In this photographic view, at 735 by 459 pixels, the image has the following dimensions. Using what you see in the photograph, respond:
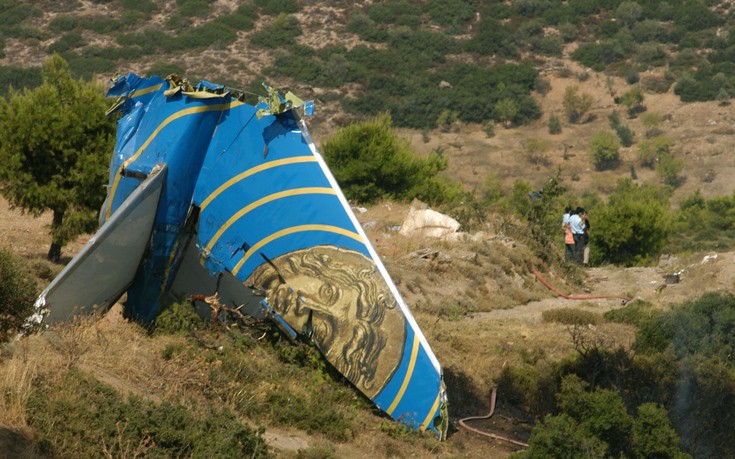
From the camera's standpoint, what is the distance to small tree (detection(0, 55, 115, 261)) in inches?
770

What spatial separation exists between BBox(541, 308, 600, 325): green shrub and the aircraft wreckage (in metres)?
7.42

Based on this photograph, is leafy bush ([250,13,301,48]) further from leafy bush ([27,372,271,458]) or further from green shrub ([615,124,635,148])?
leafy bush ([27,372,271,458])

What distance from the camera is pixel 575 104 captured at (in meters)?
89.4

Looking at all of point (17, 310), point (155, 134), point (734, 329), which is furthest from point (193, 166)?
point (734, 329)

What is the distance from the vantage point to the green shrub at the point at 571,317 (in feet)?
58.6

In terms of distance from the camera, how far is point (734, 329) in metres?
15.4

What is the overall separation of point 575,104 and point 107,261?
81.3 m

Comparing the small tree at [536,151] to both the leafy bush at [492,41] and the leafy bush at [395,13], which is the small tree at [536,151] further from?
the leafy bush at [395,13]

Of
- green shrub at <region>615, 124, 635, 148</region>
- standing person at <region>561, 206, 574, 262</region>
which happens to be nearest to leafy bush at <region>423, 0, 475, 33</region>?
green shrub at <region>615, 124, 635, 148</region>

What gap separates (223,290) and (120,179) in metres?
1.76

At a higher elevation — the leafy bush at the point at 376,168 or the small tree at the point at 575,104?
the leafy bush at the point at 376,168

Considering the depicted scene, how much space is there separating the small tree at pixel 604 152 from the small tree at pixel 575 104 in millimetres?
7853

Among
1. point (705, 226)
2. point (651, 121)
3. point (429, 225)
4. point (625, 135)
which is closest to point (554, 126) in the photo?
point (625, 135)

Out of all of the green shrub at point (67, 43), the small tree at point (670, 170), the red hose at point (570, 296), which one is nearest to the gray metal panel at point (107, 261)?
the red hose at point (570, 296)
